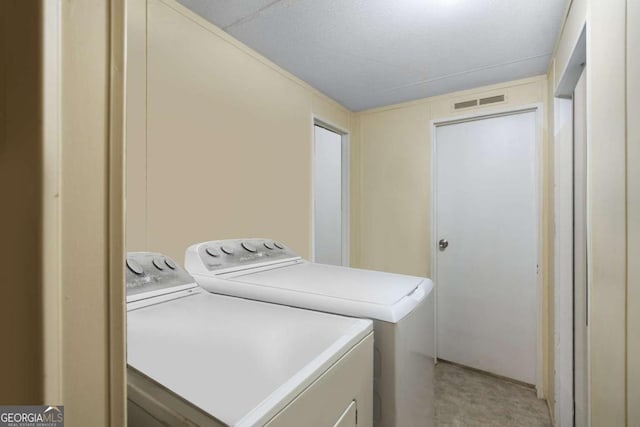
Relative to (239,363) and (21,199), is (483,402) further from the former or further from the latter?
(21,199)

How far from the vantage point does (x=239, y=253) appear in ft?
5.40

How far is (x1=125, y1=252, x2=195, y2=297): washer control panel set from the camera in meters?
1.09

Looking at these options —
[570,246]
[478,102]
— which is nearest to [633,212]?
[570,246]

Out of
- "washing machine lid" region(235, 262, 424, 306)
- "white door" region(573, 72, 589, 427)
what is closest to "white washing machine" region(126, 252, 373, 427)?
"washing machine lid" region(235, 262, 424, 306)

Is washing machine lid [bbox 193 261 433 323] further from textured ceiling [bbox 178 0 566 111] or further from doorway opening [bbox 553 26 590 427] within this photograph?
textured ceiling [bbox 178 0 566 111]

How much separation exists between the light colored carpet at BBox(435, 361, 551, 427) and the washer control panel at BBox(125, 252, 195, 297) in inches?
74.5

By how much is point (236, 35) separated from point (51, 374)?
1957 millimetres

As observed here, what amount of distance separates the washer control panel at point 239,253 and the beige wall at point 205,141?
0.17 m

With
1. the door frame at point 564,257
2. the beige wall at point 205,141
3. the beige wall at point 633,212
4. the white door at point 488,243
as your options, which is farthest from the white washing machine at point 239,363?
the white door at point 488,243

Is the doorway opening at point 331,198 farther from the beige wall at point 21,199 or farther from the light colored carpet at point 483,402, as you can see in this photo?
the beige wall at point 21,199

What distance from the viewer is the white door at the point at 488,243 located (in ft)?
7.98

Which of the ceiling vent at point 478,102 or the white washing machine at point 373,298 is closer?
the white washing machine at point 373,298

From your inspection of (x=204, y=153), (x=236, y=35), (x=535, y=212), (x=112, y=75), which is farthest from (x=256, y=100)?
(x=535, y=212)

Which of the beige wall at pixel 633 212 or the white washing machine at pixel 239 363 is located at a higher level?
the beige wall at pixel 633 212
